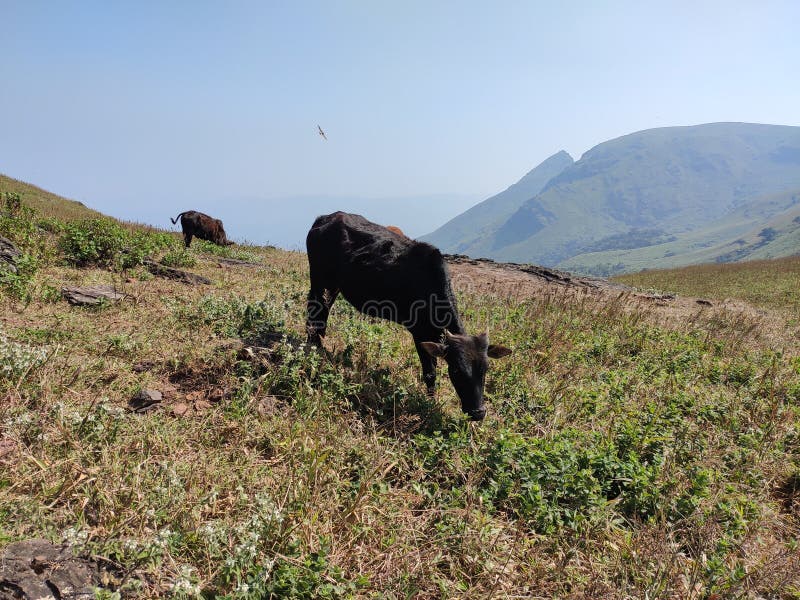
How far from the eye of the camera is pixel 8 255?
7348mm

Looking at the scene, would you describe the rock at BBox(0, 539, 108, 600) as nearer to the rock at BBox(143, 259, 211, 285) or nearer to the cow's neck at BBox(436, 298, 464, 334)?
the cow's neck at BBox(436, 298, 464, 334)

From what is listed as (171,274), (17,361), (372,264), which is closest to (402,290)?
(372,264)

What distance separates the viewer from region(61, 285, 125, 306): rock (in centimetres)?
681

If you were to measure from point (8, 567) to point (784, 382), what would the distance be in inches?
404

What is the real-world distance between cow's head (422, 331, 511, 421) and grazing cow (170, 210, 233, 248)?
53.4ft

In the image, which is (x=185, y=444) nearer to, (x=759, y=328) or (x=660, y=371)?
(x=660, y=371)

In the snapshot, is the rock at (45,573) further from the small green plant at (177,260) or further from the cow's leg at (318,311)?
the small green plant at (177,260)

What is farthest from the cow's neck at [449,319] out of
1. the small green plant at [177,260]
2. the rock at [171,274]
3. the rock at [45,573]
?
the small green plant at [177,260]

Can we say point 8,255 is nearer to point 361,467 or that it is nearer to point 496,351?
point 361,467

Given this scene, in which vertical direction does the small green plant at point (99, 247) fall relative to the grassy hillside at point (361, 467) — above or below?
above

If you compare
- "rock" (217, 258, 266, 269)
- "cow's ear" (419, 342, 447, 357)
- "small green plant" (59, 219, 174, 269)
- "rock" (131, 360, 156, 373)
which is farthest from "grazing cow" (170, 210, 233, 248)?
"cow's ear" (419, 342, 447, 357)

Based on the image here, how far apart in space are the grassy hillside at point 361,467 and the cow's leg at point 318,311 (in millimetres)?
303

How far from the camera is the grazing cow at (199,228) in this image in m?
18.9

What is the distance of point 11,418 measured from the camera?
365cm
